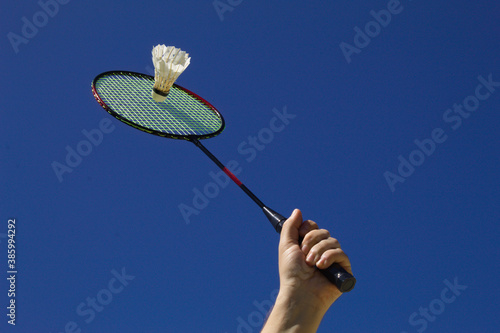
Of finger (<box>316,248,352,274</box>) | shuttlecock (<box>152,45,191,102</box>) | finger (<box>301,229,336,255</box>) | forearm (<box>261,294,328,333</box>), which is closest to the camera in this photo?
forearm (<box>261,294,328,333</box>)

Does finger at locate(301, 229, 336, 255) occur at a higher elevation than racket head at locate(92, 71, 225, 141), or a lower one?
higher

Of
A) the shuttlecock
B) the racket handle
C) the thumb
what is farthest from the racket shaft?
the shuttlecock

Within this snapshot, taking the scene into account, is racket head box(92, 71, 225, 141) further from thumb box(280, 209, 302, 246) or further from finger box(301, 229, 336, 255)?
finger box(301, 229, 336, 255)

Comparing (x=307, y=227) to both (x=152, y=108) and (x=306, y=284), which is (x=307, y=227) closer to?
(x=306, y=284)

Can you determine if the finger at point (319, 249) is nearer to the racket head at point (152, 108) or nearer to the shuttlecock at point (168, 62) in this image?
the racket head at point (152, 108)

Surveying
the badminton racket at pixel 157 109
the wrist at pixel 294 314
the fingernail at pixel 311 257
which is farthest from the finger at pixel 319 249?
the badminton racket at pixel 157 109

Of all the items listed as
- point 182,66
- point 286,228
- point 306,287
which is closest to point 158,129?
point 182,66

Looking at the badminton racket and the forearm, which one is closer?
the forearm
